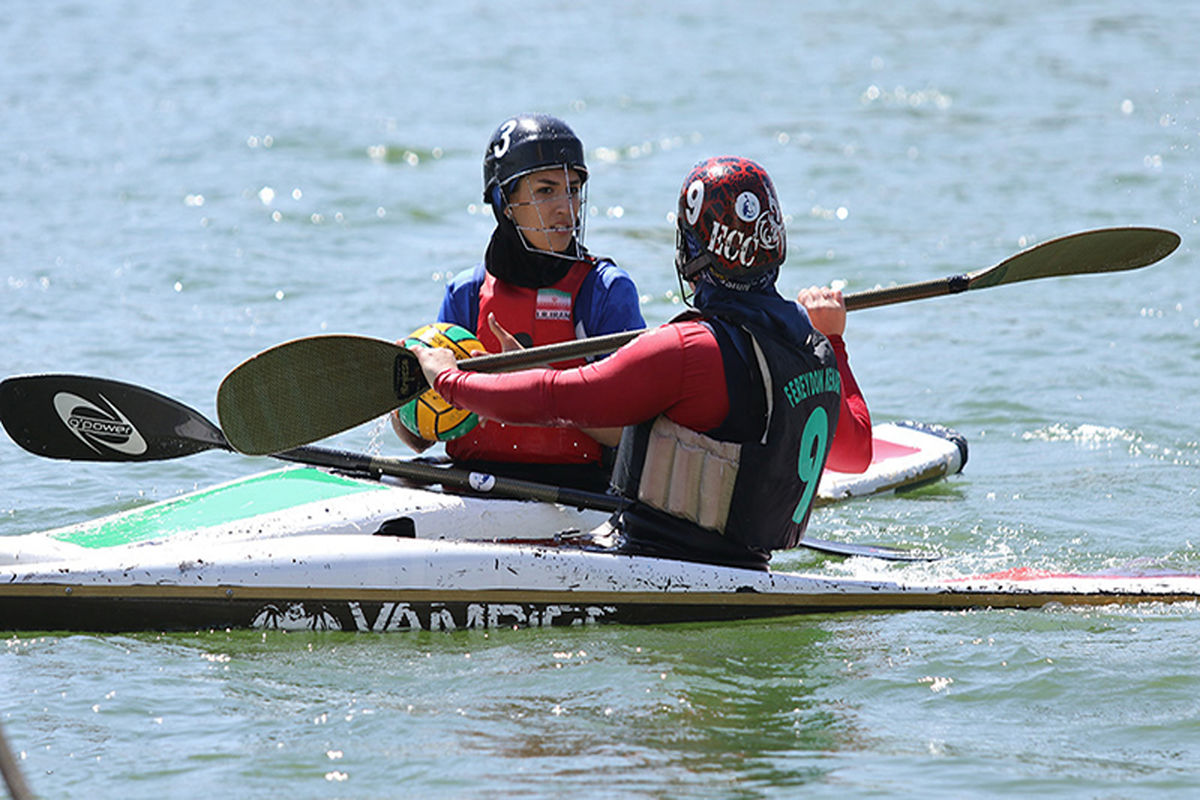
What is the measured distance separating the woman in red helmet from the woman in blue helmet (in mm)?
558

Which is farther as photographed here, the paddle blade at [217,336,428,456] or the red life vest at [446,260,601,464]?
the red life vest at [446,260,601,464]

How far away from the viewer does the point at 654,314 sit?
10320 mm

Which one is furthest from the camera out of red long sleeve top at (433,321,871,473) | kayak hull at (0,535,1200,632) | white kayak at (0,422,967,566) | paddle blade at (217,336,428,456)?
white kayak at (0,422,967,566)

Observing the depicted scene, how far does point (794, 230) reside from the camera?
12.7 metres

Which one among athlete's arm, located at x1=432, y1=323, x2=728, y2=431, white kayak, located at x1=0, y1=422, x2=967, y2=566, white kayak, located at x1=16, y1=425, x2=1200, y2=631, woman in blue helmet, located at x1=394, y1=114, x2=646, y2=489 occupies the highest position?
woman in blue helmet, located at x1=394, y1=114, x2=646, y2=489

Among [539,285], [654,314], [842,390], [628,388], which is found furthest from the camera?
[654,314]

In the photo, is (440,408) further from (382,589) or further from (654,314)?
(654,314)

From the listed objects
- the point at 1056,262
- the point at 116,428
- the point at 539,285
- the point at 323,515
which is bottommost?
the point at 323,515

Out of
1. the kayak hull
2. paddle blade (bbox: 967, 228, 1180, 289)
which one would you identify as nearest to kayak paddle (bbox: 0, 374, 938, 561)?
the kayak hull

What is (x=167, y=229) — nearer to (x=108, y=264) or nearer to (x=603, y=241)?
(x=108, y=264)

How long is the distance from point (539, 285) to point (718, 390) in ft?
3.36

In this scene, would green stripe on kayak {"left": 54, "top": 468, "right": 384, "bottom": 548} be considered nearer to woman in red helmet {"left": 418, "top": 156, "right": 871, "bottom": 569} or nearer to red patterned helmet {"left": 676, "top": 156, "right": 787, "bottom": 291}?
woman in red helmet {"left": 418, "top": 156, "right": 871, "bottom": 569}

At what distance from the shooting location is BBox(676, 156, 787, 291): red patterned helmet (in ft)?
13.7

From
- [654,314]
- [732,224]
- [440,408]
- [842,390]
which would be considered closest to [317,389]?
[440,408]
